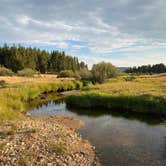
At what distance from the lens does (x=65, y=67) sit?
89.6 metres

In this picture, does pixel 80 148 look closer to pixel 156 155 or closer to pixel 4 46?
pixel 156 155

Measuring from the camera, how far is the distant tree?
58.5 metres

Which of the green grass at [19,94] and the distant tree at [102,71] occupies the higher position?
the distant tree at [102,71]

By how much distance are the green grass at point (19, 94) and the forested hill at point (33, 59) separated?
30637 millimetres

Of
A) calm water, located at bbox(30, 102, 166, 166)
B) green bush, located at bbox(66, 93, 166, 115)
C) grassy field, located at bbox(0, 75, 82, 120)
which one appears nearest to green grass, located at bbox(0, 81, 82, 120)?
grassy field, located at bbox(0, 75, 82, 120)

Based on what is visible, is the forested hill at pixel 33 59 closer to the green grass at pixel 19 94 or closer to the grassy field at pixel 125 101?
the green grass at pixel 19 94

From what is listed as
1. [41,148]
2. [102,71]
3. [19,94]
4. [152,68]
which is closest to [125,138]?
[41,148]

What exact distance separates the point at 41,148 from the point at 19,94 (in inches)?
691

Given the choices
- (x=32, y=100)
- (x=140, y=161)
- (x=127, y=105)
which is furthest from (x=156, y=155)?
(x=32, y=100)

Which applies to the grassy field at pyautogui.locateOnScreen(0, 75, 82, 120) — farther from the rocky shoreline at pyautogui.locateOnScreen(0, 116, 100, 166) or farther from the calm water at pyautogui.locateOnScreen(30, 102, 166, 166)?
the rocky shoreline at pyautogui.locateOnScreen(0, 116, 100, 166)

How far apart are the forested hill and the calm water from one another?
52.6m

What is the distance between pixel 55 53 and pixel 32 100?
60999 millimetres

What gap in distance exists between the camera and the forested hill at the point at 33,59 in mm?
71750

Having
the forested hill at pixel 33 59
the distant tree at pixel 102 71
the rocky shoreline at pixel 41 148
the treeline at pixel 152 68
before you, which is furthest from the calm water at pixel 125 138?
the treeline at pixel 152 68
